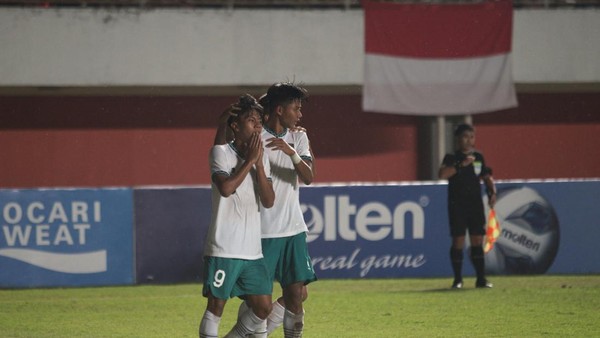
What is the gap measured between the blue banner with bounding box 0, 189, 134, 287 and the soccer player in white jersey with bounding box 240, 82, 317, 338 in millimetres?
7648

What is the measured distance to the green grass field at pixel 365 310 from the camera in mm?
10531

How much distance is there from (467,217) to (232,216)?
741 centimetres

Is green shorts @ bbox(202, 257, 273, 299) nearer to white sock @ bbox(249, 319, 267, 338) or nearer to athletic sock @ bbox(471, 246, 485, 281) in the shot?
white sock @ bbox(249, 319, 267, 338)

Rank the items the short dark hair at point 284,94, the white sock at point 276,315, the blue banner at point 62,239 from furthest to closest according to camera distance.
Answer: the blue banner at point 62,239, the white sock at point 276,315, the short dark hair at point 284,94

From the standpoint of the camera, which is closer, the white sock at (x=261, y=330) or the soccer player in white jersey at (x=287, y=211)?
the white sock at (x=261, y=330)

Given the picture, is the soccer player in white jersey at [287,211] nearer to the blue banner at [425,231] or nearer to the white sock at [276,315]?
the white sock at [276,315]

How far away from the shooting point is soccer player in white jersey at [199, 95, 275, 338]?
7227mm

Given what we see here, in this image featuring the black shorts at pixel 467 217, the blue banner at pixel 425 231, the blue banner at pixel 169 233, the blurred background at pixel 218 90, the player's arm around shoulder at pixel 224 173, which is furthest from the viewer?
the blurred background at pixel 218 90

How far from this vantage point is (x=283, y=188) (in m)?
8.18

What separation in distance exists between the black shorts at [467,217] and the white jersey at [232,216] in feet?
23.6

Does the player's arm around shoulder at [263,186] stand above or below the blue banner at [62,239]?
above

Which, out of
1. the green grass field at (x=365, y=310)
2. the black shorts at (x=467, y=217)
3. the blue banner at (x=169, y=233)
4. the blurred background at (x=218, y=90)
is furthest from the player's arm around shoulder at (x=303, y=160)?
the blurred background at (x=218, y=90)

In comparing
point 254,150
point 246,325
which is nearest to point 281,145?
point 254,150

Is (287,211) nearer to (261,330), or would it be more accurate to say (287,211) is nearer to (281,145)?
(281,145)
